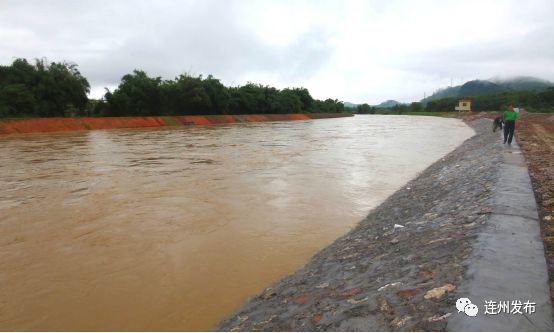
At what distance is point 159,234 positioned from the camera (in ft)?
23.3

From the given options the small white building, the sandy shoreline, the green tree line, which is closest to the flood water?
the sandy shoreline

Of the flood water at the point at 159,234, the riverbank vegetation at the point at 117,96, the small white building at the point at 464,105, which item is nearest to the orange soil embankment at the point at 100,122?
the riverbank vegetation at the point at 117,96

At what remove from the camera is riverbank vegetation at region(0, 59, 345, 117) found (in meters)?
42.2

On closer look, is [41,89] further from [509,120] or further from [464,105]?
[464,105]

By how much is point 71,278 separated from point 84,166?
1185cm

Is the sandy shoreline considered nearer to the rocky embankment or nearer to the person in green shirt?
the rocky embankment

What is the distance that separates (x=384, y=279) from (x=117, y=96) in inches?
2121

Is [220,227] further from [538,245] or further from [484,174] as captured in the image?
[484,174]

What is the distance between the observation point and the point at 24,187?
1161 cm

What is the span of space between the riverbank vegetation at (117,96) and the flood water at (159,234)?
1295 inches

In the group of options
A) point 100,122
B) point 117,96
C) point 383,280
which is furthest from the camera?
point 117,96

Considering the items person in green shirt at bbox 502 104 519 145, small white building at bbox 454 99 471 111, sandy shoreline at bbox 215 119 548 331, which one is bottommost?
sandy shoreline at bbox 215 119 548 331

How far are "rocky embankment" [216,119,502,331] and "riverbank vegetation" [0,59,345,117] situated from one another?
142 ft

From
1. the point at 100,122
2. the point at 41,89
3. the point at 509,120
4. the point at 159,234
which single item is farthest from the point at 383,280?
the point at 41,89
